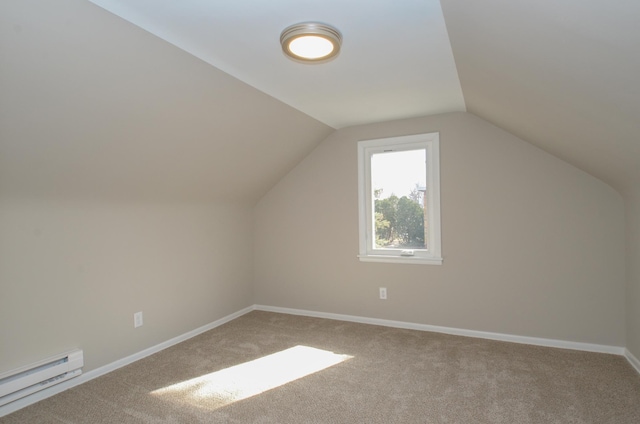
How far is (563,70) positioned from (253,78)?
6.15 feet

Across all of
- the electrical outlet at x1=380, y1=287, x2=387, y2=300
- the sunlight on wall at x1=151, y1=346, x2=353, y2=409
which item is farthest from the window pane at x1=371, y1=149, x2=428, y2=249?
the sunlight on wall at x1=151, y1=346, x2=353, y2=409

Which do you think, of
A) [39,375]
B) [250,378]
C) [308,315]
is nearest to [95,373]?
[39,375]

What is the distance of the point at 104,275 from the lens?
2.84 m

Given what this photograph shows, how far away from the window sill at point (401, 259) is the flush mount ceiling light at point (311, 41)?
232cm

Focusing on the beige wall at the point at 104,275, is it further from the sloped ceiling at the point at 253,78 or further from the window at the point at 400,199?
the window at the point at 400,199

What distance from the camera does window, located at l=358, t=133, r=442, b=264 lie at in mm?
3695

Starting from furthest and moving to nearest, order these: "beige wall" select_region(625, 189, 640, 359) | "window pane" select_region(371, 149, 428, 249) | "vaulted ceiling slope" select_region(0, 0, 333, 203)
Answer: "window pane" select_region(371, 149, 428, 249) < "beige wall" select_region(625, 189, 640, 359) < "vaulted ceiling slope" select_region(0, 0, 333, 203)

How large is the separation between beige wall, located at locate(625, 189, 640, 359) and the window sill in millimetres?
1457

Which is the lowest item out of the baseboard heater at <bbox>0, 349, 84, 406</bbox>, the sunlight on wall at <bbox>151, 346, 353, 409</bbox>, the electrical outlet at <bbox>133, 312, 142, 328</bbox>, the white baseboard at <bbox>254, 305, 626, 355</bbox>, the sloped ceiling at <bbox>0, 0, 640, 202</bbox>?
the sunlight on wall at <bbox>151, 346, 353, 409</bbox>

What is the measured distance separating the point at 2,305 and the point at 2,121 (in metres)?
1.17

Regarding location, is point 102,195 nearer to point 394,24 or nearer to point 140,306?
point 140,306

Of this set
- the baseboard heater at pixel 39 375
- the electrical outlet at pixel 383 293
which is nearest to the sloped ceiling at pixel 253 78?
the baseboard heater at pixel 39 375

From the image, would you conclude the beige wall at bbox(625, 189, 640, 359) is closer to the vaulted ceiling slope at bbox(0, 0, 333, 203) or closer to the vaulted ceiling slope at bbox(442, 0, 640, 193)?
the vaulted ceiling slope at bbox(442, 0, 640, 193)

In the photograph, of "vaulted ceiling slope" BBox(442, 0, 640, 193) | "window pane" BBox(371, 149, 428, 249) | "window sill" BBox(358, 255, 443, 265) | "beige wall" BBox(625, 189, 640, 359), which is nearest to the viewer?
"vaulted ceiling slope" BBox(442, 0, 640, 193)
